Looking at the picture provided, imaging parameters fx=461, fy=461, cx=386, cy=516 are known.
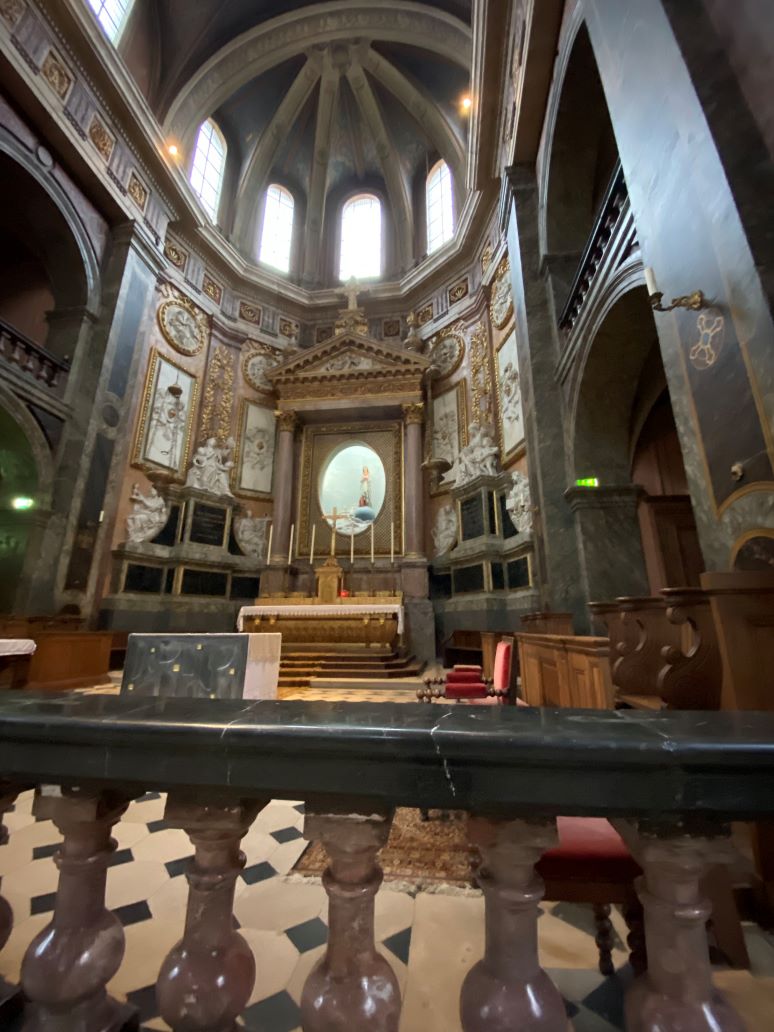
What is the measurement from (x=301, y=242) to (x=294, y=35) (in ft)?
16.2

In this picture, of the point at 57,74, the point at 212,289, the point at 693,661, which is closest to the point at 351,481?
the point at 212,289

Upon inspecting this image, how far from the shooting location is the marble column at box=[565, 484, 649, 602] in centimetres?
586

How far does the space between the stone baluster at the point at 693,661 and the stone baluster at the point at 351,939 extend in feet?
7.33

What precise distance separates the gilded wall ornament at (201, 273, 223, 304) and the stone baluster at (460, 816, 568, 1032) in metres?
13.5

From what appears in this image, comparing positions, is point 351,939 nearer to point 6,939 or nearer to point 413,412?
point 6,939

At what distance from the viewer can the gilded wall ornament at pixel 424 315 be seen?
41.7 ft

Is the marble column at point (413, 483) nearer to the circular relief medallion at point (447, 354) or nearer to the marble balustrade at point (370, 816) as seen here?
the circular relief medallion at point (447, 354)

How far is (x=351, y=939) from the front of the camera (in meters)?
0.75

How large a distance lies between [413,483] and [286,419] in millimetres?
3661

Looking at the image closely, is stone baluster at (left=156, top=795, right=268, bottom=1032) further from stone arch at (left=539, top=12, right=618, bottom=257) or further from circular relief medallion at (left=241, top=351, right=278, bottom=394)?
circular relief medallion at (left=241, top=351, right=278, bottom=394)

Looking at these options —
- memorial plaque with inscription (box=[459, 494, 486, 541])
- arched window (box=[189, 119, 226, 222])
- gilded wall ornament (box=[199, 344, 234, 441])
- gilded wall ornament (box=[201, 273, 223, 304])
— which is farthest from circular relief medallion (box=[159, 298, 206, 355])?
memorial plaque with inscription (box=[459, 494, 486, 541])

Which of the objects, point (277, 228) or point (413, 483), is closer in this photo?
point (413, 483)

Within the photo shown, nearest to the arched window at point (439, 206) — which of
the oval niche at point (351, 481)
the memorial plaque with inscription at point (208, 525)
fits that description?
the oval niche at point (351, 481)

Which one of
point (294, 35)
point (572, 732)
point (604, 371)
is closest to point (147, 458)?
point (604, 371)
